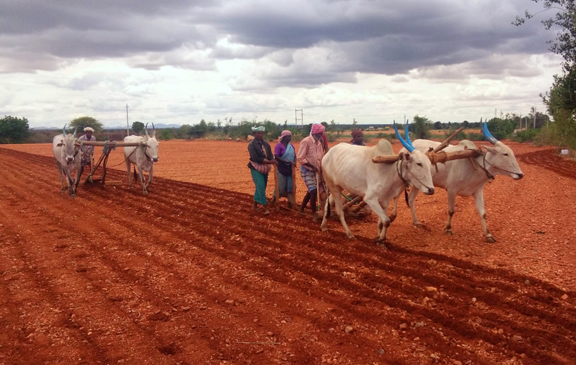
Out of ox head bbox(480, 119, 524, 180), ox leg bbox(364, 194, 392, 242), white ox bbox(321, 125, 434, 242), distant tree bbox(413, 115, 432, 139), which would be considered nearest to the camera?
white ox bbox(321, 125, 434, 242)

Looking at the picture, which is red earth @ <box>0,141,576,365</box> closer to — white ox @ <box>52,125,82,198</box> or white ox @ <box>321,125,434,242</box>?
white ox @ <box>321,125,434,242</box>

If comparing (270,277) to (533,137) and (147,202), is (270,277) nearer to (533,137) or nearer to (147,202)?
(147,202)

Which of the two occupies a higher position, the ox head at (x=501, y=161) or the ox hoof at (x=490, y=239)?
the ox head at (x=501, y=161)

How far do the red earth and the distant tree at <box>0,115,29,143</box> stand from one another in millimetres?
53638

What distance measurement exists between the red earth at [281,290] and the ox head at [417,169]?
3.17ft

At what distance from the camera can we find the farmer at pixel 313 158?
8.38 metres

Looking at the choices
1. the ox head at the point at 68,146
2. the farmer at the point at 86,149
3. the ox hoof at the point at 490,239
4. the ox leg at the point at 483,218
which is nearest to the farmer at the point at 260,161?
the ox leg at the point at 483,218

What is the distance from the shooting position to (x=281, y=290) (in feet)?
17.0

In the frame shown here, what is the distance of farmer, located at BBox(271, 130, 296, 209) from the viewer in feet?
29.8

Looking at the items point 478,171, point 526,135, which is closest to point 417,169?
point 478,171

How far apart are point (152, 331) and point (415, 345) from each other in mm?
2321

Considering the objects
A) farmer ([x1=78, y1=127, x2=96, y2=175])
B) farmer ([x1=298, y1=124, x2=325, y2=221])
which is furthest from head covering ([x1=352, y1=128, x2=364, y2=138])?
farmer ([x1=78, y1=127, x2=96, y2=175])

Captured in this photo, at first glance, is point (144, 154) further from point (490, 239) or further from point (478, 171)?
point (490, 239)

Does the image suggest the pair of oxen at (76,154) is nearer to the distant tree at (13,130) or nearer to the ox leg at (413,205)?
the ox leg at (413,205)
